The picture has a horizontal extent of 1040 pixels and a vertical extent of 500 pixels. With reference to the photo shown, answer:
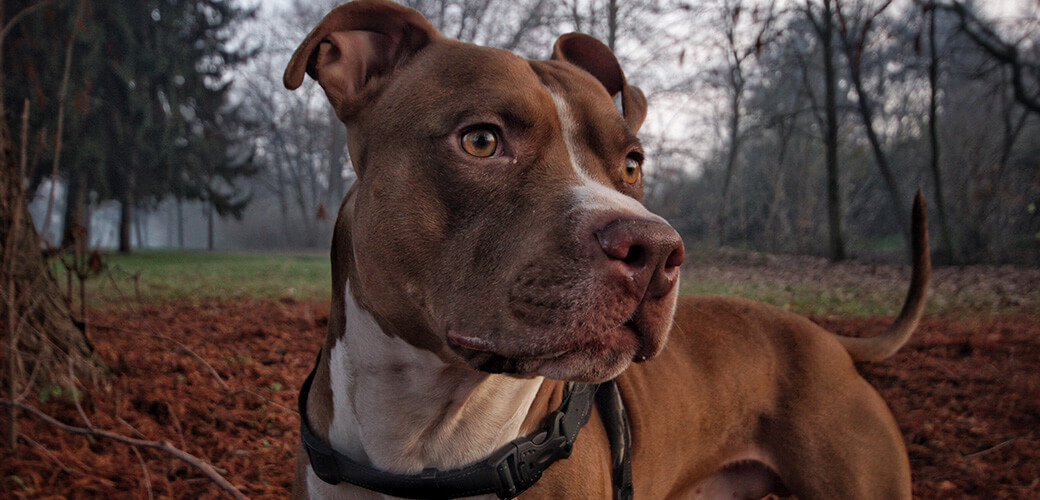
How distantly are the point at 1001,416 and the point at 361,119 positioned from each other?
4577mm

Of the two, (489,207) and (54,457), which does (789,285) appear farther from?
(54,457)

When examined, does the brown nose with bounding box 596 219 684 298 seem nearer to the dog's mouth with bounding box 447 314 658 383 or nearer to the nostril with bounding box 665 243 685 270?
the nostril with bounding box 665 243 685 270

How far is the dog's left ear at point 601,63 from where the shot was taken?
104 inches

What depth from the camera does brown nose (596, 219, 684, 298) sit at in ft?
4.39

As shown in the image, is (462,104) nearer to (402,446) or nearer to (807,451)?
(402,446)

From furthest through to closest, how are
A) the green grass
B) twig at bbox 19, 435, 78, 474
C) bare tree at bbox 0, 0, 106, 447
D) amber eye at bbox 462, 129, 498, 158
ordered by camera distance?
the green grass
bare tree at bbox 0, 0, 106, 447
twig at bbox 19, 435, 78, 474
amber eye at bbox 462, 129, 498, 158

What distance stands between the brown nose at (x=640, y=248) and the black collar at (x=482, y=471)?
2.14ft

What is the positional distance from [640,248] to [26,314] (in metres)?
3.31

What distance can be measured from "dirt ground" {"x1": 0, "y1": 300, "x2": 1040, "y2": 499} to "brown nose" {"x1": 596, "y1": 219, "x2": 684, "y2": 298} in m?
2.25

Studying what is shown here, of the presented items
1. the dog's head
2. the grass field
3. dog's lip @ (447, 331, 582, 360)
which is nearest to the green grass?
the grass field

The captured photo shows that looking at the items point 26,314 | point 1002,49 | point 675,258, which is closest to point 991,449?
Result: point 675,258

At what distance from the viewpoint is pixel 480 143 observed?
5.64 ft

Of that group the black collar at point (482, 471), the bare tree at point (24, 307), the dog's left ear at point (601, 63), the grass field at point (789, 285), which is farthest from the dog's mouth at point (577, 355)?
the grass field at point (789, 285)

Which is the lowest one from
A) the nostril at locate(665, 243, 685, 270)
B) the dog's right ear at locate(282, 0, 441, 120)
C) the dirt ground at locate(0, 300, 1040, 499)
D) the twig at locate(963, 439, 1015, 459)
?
the twig at locate(963, 439, 1015, 459)
